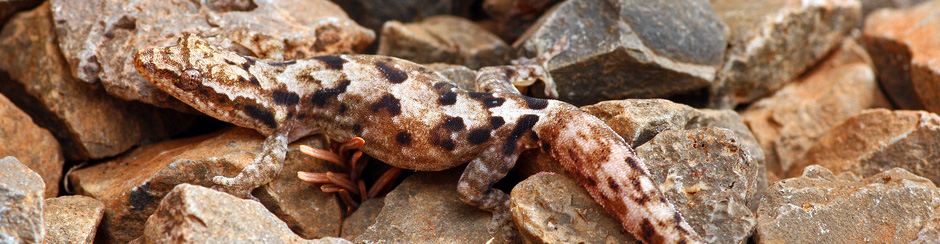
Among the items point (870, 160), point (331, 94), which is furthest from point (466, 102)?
point (870, 160)

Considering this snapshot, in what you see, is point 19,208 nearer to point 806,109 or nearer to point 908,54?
point 806,109

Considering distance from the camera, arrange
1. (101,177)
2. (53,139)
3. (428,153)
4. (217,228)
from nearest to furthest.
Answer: (217,228), (428,153), (101,177), (53,139)

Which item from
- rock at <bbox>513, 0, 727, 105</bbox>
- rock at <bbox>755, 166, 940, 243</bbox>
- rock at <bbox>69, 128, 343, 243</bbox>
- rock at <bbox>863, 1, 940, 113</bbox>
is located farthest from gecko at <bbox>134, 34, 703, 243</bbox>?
rock at <bbox>863, 1, 940, 113</bbox>

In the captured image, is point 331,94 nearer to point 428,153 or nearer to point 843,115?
point 428,153

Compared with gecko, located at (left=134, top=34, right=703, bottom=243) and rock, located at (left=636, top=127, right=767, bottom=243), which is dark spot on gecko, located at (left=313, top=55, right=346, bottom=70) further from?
rock, located at (left=636, top=127, right=767, bottom=243)

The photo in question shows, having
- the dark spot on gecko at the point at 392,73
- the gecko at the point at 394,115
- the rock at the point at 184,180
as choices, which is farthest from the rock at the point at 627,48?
the rock at the point at 184,180

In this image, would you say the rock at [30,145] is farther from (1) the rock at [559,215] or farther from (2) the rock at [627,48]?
(2) the rock at [627,48]
